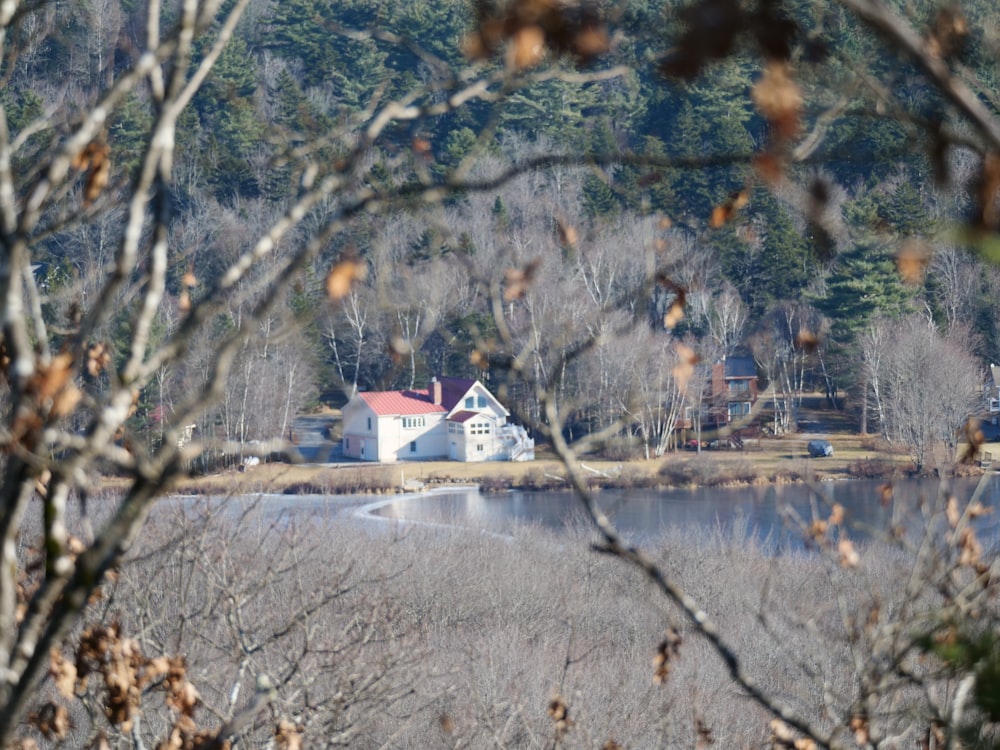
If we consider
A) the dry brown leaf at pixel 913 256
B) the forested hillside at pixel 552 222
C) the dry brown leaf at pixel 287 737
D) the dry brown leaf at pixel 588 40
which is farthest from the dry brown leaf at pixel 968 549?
the forested hillside at pixel 552 222

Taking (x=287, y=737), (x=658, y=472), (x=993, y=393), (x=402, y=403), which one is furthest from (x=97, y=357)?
(x=993, y=393)

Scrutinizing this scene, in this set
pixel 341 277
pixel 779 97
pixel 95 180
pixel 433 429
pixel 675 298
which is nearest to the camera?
pixel 779 97

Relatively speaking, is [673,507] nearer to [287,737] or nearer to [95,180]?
[287,737]

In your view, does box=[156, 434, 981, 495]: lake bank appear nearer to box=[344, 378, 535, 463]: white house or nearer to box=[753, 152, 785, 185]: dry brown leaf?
box=[344, 378, 535, 463]: white house

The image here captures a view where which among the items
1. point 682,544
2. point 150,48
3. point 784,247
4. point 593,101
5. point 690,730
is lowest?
point 690,730

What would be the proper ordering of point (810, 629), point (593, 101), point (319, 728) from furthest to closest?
point (593, 101), point (319, 728), point (810, 629)

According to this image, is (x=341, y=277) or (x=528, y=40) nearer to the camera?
(x=528, y=40)

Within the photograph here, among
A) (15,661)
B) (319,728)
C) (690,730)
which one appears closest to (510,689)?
(690,730)

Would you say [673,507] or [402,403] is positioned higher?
[402,403]

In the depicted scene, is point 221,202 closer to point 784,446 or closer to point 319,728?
point 784,446
